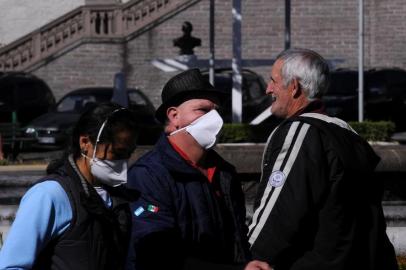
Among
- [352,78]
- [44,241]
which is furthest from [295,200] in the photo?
[352,78]

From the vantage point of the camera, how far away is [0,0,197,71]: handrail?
37.3 meters

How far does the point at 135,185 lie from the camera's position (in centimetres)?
451

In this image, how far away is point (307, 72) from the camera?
477 centimetres

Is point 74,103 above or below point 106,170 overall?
below

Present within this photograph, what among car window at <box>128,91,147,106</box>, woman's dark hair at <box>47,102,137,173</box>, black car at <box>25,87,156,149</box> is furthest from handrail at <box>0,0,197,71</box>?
woman's dark hair at <box>47,102,137,173</box>

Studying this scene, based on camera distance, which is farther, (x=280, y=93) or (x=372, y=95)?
(x=372, y=95)

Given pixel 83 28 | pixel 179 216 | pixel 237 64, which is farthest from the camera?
pixel 83 28

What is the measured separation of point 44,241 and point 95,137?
43cm

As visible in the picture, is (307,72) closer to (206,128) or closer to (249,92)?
(206,128)

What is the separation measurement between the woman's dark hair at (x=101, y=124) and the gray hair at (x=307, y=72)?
31.1 inches

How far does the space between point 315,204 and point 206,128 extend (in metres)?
0.51

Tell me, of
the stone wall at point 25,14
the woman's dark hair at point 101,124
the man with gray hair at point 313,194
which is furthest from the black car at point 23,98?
the woman's dark hair at point 101,124

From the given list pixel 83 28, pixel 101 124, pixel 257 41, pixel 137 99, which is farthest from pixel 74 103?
pixel 101 124

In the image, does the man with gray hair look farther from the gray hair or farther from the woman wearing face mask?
the woman wearing face mask
